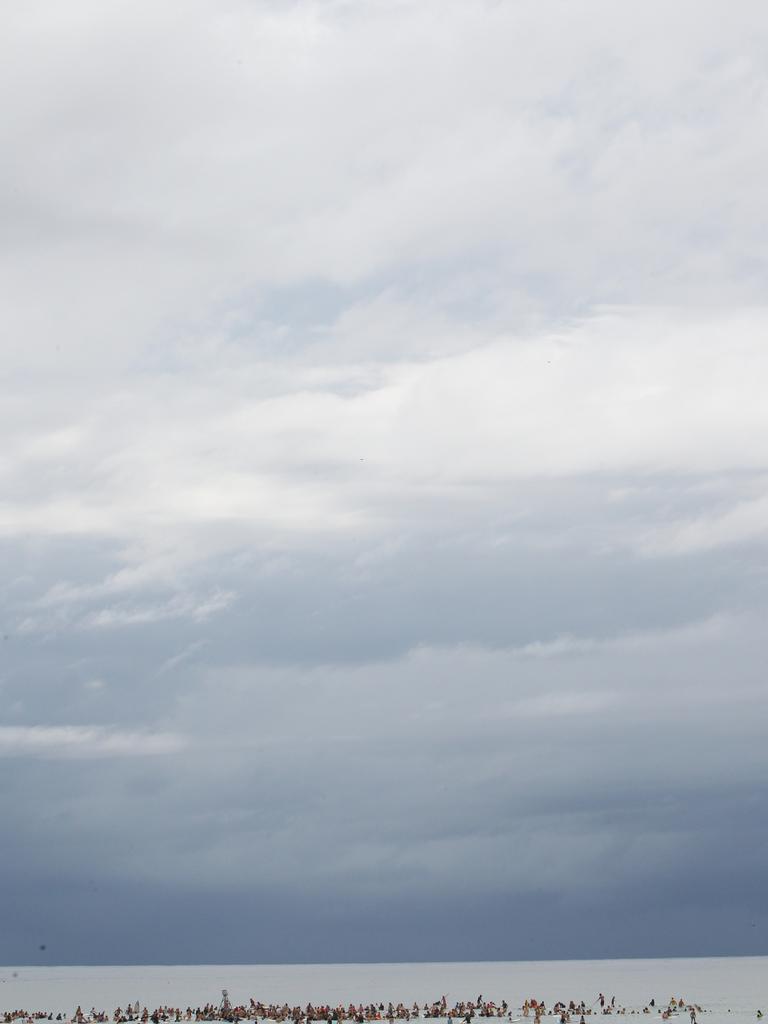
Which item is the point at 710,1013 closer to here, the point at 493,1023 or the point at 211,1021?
the point at 493,1023

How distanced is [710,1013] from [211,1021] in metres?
46.5

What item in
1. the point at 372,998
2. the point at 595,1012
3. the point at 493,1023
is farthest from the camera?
the point at 372,998

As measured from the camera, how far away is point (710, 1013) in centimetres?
13525

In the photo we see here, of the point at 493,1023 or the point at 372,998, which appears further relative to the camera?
the point at 372,998

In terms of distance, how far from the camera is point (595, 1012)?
5325 inches

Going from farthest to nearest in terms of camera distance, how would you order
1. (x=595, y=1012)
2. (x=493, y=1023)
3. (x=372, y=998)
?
(x=372, y=998) → (x=595, y=1012) → (x=493, y=1023)

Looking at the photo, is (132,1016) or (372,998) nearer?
(132,1016)

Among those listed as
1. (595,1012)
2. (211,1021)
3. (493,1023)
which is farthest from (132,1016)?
(595,1012)

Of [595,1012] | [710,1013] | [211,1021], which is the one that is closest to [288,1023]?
[211,1021]

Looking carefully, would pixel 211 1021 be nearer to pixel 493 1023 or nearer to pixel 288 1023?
pixel 288 1023

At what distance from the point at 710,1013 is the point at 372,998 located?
68.2 meters

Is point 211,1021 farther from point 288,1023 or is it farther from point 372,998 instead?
point 372,998

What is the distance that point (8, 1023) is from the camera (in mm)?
125438

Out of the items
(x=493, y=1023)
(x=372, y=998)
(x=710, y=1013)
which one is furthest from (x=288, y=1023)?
(x=372, y=998)
